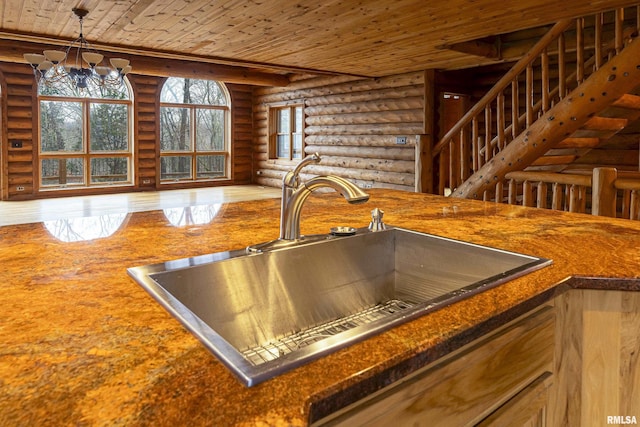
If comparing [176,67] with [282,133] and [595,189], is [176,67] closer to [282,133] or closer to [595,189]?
[282,133]

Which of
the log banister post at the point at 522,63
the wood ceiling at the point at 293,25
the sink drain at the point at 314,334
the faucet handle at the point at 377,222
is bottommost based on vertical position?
the sink drain at the point at 314,334

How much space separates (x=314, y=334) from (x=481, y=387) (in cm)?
52

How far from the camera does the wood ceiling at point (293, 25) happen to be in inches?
169

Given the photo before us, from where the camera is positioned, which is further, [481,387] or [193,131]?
[193,131]

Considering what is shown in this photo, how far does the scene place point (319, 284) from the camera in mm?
1447

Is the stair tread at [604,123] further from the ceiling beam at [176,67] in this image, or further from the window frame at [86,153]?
the window frame at [86,153]

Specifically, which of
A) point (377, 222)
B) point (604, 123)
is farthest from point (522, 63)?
point (377, 222)

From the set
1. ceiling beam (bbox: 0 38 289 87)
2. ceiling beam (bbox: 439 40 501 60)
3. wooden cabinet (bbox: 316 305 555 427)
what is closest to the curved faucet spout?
wooden cabinet (bbox: 316 305 555 427)

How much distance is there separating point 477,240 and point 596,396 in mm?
541

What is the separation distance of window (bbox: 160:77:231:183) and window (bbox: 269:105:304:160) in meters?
1.20

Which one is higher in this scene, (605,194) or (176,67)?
(176,67)

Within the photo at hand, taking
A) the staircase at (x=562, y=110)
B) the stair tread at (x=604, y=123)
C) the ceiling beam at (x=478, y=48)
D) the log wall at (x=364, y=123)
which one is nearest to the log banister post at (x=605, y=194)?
the staircase at (x=562, y=110)

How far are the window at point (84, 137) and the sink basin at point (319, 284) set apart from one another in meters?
9.17

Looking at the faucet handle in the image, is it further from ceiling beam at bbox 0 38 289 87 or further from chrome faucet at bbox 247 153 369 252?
ceiling beam at bbox 0 38 289 87
